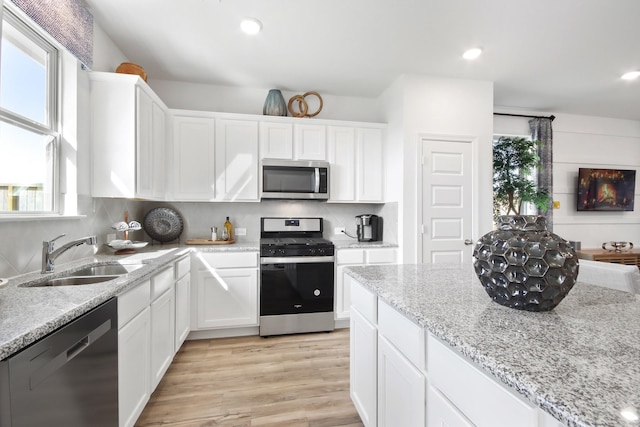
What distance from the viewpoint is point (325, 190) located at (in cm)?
328

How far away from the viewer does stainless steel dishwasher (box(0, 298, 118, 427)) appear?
2.70ft

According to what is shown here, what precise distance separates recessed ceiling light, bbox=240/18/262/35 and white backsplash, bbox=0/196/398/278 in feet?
5.86

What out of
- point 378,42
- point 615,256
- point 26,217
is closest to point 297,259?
point 26,217

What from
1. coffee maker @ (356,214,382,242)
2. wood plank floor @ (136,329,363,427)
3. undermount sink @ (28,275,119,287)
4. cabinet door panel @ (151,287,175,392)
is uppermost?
coffee maker @ (356,214,382,242)

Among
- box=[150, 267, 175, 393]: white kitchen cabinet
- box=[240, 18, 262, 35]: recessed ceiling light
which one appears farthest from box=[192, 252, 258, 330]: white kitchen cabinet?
box=[240, 18, 262, 35]: recessed ceiling light

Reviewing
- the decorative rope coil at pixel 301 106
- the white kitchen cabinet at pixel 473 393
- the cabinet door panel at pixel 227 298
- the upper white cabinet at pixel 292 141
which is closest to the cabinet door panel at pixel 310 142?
the upper white cabinet at pixel 292 141

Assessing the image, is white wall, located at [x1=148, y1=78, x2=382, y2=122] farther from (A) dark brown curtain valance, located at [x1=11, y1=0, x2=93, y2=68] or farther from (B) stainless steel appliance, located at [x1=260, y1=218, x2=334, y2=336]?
(B) stainless steel appliance, located at [x1=260, y1=218, x2=334, y2=336]

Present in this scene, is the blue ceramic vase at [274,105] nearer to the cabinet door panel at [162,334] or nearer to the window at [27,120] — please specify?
the window at [27,120]

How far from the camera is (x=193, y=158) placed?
121 inches

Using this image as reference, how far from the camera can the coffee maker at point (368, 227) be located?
136 inches

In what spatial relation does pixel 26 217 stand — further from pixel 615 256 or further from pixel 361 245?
pixel 615 256

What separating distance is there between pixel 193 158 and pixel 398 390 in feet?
9.29

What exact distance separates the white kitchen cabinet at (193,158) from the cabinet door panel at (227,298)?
2.85 feet

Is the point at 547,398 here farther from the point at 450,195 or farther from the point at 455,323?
the point at 450,195
